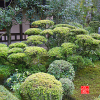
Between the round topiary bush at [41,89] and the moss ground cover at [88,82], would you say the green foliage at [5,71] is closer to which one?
the round topiary bush at [41,89]

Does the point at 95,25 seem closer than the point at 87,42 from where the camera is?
No

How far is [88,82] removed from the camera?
4723 millimetres

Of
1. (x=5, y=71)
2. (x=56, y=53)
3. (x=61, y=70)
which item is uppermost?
(x=56, y=53)

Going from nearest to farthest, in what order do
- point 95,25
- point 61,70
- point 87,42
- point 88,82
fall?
point 61,70 < point 88,82 < point 87,42 < point 95,25

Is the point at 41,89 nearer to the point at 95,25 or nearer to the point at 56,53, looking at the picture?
the point at 56,53

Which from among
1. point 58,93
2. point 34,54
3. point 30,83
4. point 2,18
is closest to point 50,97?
point 58,93

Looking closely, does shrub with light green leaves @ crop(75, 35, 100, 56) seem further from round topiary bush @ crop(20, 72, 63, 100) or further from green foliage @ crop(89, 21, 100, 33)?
green foliage @ crop(89, 21, 100, 33)

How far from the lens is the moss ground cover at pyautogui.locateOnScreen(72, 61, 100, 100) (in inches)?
151

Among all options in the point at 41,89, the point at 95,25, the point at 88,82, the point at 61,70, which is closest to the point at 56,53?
the point at 61,70

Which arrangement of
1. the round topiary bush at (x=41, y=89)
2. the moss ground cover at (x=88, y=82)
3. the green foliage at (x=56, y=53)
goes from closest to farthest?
1. the round topiary bush at (x=41, y=89)
2. the moss ground cover at (x=88, y=82)
3. the green foliage at (x=56, y=53)

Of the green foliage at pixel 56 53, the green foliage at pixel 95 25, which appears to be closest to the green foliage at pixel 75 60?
the green foliage at pixel 56 53

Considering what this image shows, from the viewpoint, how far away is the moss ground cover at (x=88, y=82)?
12.6ft

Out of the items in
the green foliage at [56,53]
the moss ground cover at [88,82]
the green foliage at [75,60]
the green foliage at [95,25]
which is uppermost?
the green foliage at [95,25]

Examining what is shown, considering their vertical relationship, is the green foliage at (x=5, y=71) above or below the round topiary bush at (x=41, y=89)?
below
